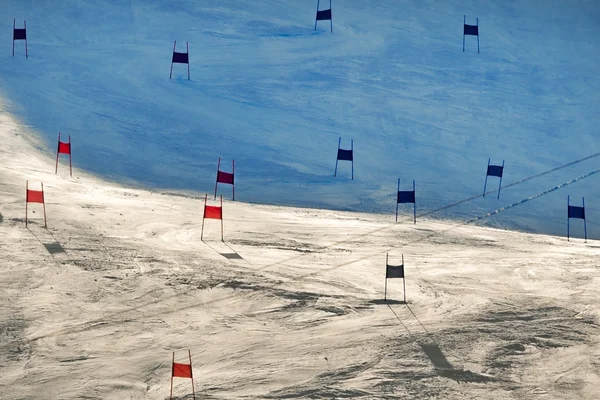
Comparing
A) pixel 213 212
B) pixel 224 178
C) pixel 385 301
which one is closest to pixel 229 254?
pixel 213 212

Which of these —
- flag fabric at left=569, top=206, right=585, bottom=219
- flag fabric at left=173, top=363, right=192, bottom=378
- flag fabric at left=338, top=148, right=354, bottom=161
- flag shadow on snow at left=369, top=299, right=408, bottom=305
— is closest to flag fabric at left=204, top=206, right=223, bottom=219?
flag shadow on snow at left=369, top=299, right=408, bottom=305

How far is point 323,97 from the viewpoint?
29.0 m

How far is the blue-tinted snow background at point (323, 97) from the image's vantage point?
25000mm

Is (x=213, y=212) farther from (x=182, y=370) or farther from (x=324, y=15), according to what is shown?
(x=324, y=15)

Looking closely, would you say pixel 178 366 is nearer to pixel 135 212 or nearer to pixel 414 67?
pixel 135 212

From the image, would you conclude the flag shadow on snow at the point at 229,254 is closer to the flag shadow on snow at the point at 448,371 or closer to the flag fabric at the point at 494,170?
the flag shadow on snow at the point at 448,371

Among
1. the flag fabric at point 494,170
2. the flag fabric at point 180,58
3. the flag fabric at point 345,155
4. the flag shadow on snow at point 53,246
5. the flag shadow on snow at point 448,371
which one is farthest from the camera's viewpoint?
the flag fabric at point 180,58

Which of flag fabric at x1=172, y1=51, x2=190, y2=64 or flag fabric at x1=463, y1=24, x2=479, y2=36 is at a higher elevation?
flag fabric at x1=463, y1=24, x2=479, y2=36

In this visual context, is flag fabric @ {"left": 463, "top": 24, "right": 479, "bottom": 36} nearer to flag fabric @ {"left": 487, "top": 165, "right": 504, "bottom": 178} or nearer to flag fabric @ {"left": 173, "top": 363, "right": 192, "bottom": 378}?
flag fabric @ {"left": 487, "top": 165, "right": 504, "bottom": 178}

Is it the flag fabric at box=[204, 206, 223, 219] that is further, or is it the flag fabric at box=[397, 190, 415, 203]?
the flag fabric at box=[397, 190, 415, 203]

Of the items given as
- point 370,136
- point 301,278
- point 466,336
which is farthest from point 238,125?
point 466,336

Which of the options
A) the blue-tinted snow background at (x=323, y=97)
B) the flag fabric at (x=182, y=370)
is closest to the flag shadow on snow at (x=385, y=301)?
the flag fabric at (x=182, y=370)

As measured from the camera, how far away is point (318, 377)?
1324 centimetres

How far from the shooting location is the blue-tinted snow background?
2500cm
